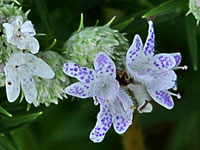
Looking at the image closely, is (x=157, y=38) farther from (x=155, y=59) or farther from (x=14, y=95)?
(x=14, y=95)

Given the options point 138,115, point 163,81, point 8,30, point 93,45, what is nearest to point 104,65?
point 93,45

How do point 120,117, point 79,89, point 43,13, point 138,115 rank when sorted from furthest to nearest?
point 138,115
point 43,13
point 120,117
point 79,89

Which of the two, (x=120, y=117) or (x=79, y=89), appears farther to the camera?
(x=120, y=117)

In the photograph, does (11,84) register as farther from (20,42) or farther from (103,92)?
(103,92)

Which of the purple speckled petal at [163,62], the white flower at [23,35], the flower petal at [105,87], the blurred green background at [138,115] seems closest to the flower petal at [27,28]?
the white flower at [23,35]

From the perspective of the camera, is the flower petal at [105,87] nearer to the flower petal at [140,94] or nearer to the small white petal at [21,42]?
the flower petal at [140,94]

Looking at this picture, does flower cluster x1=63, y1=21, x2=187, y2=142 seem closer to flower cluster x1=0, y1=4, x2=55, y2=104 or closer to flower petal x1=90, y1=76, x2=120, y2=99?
flower petal x1=90, y1=76, x2=120, y2=99

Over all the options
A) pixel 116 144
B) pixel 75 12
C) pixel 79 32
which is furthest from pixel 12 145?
pixel 116 144
